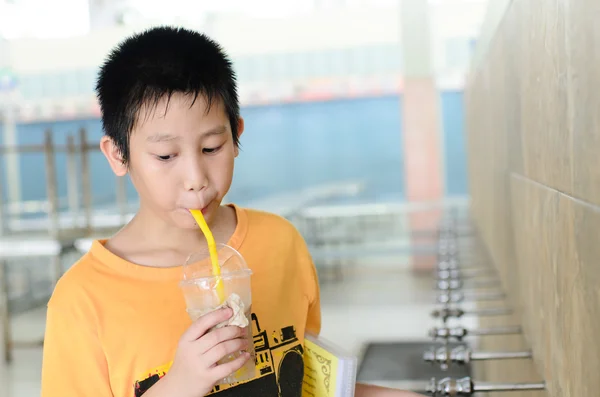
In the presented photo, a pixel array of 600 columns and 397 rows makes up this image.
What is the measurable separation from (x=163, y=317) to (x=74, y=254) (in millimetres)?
4709

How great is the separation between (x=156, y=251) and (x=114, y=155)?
144 millimetres

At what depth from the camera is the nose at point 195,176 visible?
92 centimetres

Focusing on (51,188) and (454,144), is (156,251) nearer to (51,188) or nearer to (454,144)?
(51,188)

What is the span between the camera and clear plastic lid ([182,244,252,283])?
0.90 metres

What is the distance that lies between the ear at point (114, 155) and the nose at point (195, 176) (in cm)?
13

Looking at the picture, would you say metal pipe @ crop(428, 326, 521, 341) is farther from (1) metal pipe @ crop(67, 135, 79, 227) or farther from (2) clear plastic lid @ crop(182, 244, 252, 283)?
(1) metal pipe @ crop(67, 135, 79, 227)

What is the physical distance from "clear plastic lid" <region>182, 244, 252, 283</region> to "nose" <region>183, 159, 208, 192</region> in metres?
0.09

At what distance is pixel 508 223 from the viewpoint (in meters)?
1.70

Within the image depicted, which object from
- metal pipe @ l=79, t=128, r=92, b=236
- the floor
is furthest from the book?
metal pipe @ l=79, t=128, r=92, b=236

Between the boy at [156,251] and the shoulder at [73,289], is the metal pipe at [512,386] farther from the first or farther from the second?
the shoulder at [73,289]

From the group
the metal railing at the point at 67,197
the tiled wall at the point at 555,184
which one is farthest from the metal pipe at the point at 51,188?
the tiled wall at the point at 555,184

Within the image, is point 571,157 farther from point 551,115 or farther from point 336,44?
point 336,44

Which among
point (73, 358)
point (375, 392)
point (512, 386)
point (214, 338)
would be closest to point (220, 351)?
point (214, 338)

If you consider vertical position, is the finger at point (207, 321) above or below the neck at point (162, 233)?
below
